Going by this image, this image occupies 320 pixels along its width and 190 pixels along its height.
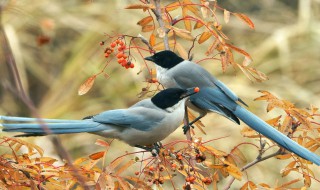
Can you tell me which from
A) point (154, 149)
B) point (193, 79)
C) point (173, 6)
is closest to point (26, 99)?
point (154, 149)

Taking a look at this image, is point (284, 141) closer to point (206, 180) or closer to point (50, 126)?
point (206, 180)

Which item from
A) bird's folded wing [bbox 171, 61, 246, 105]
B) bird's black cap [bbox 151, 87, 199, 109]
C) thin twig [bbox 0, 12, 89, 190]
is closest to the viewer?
thin twig [bbox 0, 12, 89, 190]

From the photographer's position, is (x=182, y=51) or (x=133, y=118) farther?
(x=182, y=51)

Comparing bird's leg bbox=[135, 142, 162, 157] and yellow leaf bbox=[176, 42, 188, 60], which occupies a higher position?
yellow leaf bbox=[176, 42, 188, 60]

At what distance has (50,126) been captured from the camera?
5.21 feet

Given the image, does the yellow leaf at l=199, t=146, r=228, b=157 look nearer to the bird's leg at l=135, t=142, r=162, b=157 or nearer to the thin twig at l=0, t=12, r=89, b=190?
the bird's leg at l=135, t=142, r=162, b=157

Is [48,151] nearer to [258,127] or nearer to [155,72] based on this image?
[155,72]

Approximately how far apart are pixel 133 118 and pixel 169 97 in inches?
4.3

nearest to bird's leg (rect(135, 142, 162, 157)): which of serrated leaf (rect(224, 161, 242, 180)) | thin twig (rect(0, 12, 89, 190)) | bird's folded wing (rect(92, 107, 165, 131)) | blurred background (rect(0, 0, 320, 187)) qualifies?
bird's folded wing (rect(92, 107, 165, 131))

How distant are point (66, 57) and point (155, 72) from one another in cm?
324

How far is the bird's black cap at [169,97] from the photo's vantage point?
1.81 metres

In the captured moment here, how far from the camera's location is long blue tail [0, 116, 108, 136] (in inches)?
58.5

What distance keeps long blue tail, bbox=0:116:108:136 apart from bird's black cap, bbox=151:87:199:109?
0.17 metres

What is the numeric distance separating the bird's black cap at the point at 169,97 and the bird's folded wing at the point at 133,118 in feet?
0.09
